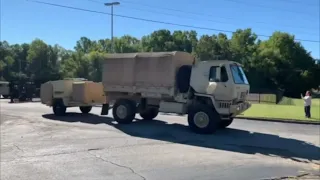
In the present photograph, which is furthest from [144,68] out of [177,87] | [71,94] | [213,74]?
[71,94]

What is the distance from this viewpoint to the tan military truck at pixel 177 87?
1475 cm

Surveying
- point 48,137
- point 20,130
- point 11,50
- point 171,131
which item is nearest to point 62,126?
point 20,130

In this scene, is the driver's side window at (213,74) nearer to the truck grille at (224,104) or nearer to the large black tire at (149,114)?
the truck grille at (224,104)

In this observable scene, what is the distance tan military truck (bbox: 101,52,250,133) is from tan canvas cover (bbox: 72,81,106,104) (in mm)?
3589

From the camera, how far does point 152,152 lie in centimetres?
1108

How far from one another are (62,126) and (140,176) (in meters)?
9.47

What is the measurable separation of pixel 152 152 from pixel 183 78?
215 inches

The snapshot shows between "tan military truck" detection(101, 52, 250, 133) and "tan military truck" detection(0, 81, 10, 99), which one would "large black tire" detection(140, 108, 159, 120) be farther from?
"tan military truck" detection(0, 81, 10, 99)

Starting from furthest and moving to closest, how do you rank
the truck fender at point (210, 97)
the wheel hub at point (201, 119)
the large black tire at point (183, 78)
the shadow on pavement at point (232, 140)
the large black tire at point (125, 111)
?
the large black tire at point (125, 111)
the large black tire at point (183, 78)
the truck fender at point (210, 97)
the wheel hub at point (201, 119)
the shadow on pavement at point (232, 140)

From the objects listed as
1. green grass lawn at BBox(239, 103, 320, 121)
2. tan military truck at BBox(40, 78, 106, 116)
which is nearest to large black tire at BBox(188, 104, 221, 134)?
tan military truck at BBox(40, 78, 106, 116)

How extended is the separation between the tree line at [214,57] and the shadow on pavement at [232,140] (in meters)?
53.1

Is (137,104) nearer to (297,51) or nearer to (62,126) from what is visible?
(62,126)

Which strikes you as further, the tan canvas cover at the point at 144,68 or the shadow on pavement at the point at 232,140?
the tan canvas cover at the point at 144,68

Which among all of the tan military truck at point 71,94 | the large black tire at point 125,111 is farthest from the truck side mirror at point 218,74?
the tan military truck at point 71,94
